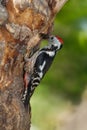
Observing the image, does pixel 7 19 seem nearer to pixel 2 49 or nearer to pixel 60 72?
pixel 2 49

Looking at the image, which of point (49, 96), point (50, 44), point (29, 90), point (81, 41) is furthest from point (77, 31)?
point (29, 90)

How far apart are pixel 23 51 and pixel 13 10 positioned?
→ 18.0 inches

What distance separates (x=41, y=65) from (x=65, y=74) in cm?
567

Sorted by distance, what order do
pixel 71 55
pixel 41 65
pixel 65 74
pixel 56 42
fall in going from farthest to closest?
pixel 65 74
pixel 71 55
pixel 56 42
pixel 41 65

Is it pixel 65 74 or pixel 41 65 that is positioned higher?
pixel 41 65

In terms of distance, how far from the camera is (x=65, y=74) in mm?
12031

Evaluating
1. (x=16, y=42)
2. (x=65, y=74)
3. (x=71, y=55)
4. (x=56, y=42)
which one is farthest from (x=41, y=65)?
(x=65, y=74)

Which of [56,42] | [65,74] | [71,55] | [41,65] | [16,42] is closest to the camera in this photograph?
[16,42]

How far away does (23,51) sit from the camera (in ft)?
18.4

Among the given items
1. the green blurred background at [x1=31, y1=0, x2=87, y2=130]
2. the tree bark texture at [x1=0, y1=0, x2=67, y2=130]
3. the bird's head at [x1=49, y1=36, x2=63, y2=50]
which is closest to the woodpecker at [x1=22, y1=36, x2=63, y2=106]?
the bird's head at [x1=49, y1=36, x2=63, y2=50]

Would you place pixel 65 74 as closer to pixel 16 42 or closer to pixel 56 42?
pixel 56 42

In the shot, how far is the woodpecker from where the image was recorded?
5843 mm

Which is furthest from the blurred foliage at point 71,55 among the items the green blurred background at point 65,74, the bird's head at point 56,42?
the bird's head at point 56,42

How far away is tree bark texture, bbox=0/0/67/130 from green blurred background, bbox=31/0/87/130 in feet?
13.8
